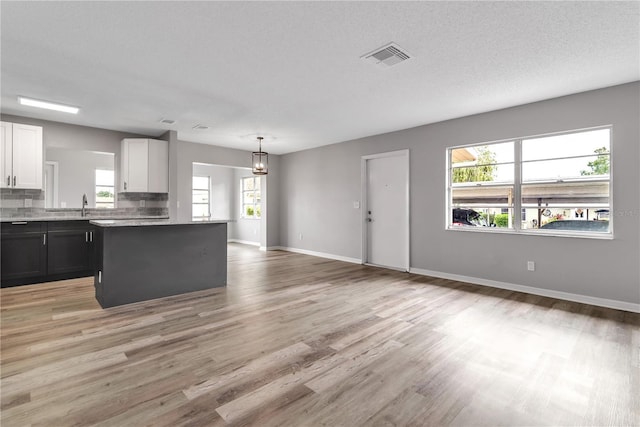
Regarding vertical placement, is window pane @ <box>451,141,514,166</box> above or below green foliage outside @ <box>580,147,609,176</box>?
above

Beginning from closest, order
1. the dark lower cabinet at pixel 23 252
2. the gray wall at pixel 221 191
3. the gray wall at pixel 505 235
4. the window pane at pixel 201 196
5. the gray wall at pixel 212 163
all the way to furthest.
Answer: the gray wall at pixel 505 235 < the dark lower cabinet at pixel 23 252 < the gray wall at pixel 212 163 < the window pane at pixel 201 196 < the gray wall at pixel 221 191

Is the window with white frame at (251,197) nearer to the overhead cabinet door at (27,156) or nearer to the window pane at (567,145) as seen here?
the overhead cabinet door at (27,156)

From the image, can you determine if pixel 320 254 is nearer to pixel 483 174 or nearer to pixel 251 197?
pixel 251 197

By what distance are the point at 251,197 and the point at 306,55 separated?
716cm

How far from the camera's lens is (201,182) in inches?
386

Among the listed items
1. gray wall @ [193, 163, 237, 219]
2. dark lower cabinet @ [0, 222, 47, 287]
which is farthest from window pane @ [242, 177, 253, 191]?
dark lower cabinet @ [0, 222, 47, 287]

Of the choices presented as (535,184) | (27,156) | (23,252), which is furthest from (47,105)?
(535,184)

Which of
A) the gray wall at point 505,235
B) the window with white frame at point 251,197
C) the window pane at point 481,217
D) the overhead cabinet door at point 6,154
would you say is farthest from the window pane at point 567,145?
the overhead cabinet door at point 6,154

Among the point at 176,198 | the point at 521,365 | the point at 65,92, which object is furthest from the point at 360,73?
the point at 176,198

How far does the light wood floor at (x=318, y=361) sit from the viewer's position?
1771 millimetres

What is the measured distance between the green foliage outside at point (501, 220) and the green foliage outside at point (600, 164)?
109 centimetres

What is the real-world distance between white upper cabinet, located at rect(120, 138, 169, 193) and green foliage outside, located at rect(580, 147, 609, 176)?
266 inches

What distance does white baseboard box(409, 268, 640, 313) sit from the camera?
3.54 meters

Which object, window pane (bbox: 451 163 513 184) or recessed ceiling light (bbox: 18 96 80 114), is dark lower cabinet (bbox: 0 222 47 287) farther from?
window pane (bbox: 451 163 513 184)
